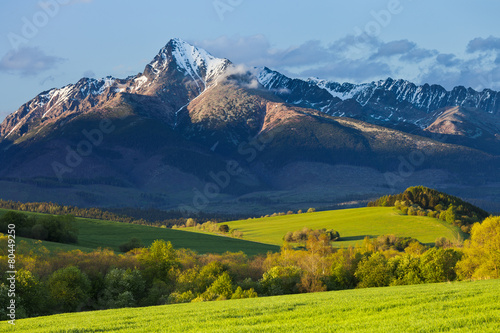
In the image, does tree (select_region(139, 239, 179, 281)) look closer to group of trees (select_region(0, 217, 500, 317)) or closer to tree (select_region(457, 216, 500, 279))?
group of trees (select_region(0, 217, 500, 317))

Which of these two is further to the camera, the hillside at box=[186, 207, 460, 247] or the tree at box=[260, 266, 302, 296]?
the hillside at box=[186, 207, 460, 247]

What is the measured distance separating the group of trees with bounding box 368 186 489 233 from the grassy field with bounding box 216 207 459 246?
15.9 ft

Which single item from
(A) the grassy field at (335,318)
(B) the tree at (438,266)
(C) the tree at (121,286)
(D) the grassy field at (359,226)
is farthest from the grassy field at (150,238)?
(A) the grassy field at (335,318)

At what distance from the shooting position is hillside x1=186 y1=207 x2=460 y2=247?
5915 inches

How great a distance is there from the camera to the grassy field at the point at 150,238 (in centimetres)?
12501

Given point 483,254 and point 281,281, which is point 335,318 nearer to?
point 281,281

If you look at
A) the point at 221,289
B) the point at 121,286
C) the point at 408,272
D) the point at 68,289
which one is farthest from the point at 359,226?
the point at 68,289

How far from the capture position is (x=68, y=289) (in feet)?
213

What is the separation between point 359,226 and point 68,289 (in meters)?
116

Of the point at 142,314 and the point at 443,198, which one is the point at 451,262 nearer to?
the point at 142,314

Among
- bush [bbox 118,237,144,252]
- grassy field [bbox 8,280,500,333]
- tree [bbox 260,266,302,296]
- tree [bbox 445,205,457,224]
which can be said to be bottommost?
tree [bbox 260,266,302,296]

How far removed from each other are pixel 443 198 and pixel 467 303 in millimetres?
167542

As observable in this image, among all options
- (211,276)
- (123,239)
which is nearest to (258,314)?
(211,276)

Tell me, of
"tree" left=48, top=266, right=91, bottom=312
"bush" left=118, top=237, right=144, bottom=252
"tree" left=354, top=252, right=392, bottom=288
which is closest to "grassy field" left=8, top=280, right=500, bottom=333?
"tree" left=48, top=266, right=91, bottom=312
